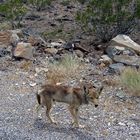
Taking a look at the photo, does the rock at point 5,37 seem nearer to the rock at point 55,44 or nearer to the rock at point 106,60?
the rock at point 55,44

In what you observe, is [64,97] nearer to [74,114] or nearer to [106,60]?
[74,114]

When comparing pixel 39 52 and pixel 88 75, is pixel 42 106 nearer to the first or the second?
pixel 88 75

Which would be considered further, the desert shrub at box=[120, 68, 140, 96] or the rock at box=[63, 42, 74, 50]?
the rock at box=[63, 42, 74, 50]

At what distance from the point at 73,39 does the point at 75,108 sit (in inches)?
Answer: 306

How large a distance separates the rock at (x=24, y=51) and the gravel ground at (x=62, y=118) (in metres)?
1.83

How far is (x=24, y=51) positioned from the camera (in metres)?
13.5

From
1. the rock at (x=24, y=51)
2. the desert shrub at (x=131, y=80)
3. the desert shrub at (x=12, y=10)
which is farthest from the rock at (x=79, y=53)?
the desert shrub at (x=12, y=10)

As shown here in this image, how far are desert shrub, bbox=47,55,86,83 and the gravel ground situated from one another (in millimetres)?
584

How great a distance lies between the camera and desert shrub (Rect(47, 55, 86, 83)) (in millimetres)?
11930

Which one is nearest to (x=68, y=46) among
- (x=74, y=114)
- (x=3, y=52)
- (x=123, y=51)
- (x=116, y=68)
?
(x=123, y=51)

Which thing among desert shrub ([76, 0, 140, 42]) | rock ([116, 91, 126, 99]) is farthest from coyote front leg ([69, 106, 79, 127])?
desert shrub ([76, 0, 140, 42])

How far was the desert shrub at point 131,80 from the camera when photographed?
10914mm

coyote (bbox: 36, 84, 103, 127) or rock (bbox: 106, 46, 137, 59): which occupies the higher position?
coyote (bbox: 36, 84, 103, 127)

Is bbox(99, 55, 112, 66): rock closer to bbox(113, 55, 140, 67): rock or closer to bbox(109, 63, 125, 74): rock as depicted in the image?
bbox(113, 55, 140, 67): rock
